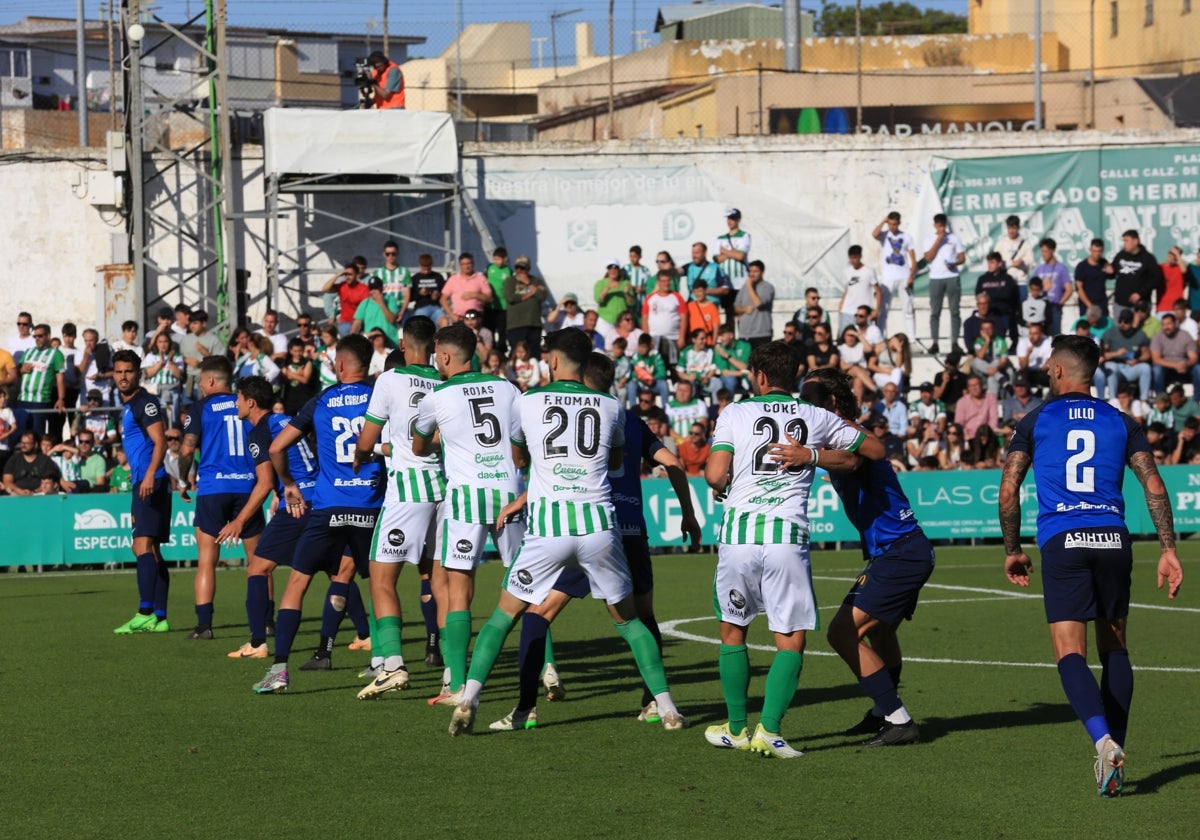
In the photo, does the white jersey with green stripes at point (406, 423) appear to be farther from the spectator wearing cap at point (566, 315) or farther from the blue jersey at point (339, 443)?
the spectator wearing cap at point (566, 315)

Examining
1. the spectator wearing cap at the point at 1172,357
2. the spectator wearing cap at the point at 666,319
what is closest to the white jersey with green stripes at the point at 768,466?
the spectator wearing cap at the point at 666,319

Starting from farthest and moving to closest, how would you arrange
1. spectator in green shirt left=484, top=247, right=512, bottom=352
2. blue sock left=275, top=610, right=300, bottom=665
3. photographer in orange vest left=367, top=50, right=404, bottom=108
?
1. photographer in orange vest left=367, top=50, right=404, bottom=108
2. spectator in green shirt left=484, top=247, right=512, bottom=352
3. blue sock left=275, top=610, right=300, bottom=665

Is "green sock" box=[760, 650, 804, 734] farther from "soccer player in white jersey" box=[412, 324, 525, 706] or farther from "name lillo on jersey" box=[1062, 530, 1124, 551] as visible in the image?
"soccer player in white jersey" box=[412, 324, 525, 706]

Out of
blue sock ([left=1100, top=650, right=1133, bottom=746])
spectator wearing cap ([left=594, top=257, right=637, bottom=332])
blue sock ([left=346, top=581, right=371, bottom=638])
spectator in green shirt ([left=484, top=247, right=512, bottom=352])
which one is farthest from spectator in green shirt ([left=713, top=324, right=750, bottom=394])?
blue sock ([left=1100, top=650, right=1133, bottom=746])

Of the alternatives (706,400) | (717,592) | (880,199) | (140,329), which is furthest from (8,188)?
(717,592)

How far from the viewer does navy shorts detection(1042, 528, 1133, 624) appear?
24.0ft

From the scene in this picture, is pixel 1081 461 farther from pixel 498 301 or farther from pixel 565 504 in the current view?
pixel 498 301

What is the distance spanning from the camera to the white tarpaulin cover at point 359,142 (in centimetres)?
2745

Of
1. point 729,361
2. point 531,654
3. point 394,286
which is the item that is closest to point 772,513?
point 531,654

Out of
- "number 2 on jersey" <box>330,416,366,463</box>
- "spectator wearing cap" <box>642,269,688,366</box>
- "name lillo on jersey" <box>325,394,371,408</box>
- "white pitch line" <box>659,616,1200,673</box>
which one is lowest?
"white pitch line" <box>659,616,1200,673</box>

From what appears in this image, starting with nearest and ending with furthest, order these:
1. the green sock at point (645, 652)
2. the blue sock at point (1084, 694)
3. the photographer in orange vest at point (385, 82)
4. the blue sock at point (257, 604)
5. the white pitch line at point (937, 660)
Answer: the blue sock at point (1084, 694), the green sock at point (645, 652), the white pitch line at point (937, 660), the blue sock at point (257, 604), the photographer in orange vest at point (385, 82)

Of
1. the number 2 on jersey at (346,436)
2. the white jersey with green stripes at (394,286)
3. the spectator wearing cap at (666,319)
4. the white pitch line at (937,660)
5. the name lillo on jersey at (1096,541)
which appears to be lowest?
the white pitch line at (937,660)

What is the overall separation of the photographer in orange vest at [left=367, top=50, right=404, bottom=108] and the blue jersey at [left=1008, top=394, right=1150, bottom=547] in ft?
70.5

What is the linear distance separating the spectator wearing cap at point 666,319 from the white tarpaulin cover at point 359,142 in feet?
16.2
